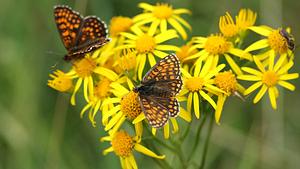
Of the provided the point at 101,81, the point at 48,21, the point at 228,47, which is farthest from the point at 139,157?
the point at 48,21

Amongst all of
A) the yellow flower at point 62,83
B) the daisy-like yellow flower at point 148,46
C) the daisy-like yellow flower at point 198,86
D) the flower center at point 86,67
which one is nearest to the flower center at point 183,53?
the daisy-like yellow flower at point 148,46

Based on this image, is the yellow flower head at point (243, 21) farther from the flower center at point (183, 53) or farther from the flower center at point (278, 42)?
the flower center at point (183, 53)

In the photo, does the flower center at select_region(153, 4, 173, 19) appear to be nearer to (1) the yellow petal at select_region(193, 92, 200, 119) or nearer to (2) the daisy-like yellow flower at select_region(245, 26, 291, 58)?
(2) the daisy-like yellow flower at select_region(245, 26, 291, 58)

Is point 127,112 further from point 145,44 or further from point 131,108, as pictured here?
point 145,44

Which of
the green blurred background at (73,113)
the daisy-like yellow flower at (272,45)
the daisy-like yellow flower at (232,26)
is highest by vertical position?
the daisy-like yellow flower at (232,26)

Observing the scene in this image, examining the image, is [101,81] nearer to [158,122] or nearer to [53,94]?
[158,122]

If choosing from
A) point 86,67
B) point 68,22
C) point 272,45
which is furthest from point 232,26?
point 68,22

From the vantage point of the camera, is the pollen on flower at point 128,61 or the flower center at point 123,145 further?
the pollen on flower at point 128,61
